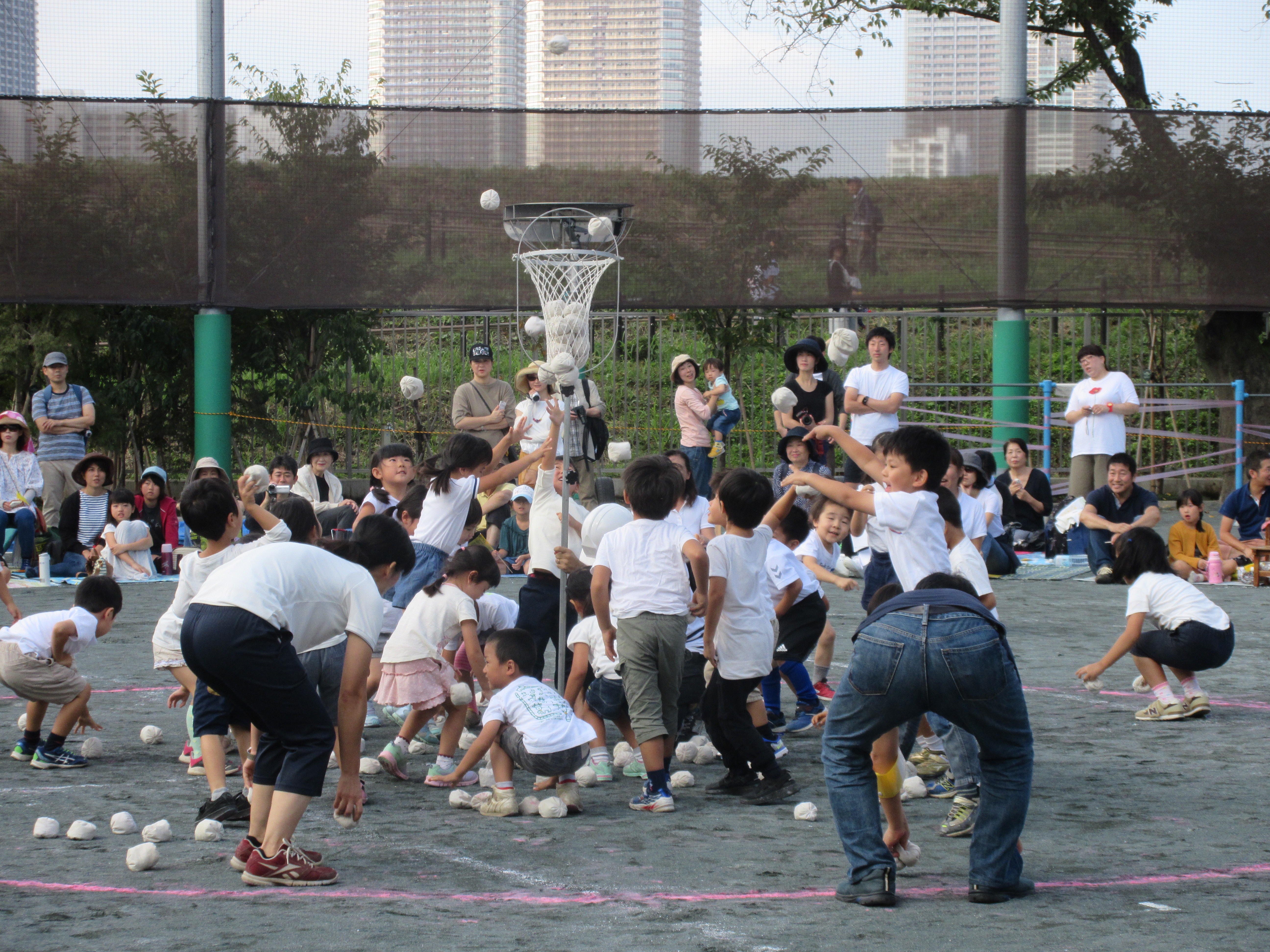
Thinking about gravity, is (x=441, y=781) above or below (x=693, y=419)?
below

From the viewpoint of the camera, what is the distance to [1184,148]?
13.4 meters

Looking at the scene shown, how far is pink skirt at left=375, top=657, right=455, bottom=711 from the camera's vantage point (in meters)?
6.00

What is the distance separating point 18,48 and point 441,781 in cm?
1066

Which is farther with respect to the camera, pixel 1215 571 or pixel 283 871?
pixel 1215 571

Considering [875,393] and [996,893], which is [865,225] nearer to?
[875,393]

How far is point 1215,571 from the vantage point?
1149 cm

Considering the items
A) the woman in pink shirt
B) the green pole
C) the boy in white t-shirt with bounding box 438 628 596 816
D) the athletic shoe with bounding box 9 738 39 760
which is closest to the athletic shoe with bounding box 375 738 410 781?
the boy in white t-shirt with bounding box 438 628 596 816

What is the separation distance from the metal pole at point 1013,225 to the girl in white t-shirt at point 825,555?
260 inches

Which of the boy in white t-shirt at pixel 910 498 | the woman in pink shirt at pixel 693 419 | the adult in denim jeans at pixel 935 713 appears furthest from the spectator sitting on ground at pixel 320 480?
the adult in denim jeans at pixel 935 713

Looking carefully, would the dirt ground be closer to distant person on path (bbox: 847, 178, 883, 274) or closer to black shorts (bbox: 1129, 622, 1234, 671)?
black shorts (bbox: 1129, 622, 1234, 671)

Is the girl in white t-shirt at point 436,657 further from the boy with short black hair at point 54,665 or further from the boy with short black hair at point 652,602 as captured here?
the boy with short black hair at point 54,665

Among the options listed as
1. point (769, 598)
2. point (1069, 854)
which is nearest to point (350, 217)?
point (769, 598)

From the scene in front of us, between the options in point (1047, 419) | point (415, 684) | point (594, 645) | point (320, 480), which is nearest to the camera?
point (415, 684)

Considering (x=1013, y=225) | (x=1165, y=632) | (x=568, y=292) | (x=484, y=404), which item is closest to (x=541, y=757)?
(x=568, y=292)
